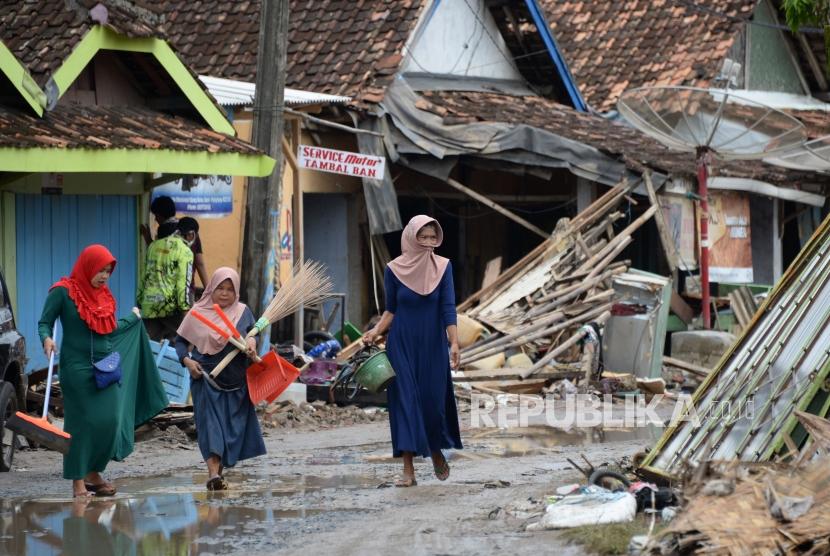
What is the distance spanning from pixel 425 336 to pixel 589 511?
7.94ft

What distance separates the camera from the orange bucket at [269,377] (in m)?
9.81

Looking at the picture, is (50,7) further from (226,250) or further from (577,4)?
(577,4)

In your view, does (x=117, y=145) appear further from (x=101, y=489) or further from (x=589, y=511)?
(x=589, y=511)

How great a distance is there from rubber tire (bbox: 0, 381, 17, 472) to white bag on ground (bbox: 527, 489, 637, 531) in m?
4.03

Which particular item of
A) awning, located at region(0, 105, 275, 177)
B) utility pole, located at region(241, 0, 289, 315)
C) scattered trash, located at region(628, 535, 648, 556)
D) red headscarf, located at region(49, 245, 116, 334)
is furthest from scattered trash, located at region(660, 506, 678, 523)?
utility pole, located at region(241, 0, 289, 315)

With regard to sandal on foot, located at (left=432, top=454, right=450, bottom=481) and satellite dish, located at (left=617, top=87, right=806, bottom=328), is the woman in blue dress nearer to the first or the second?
sandal on foot, located at (left=432, top=454, right=450, bottom=481)

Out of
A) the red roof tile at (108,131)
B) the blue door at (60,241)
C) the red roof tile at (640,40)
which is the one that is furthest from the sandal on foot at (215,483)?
the red roof tile at (640,40)

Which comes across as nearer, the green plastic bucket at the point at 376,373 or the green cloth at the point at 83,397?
the green cloth at the point at 83,397

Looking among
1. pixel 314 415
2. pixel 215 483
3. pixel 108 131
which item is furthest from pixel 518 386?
pixel 215 483

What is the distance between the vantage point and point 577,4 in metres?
26.4

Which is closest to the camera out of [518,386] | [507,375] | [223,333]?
[223,333]

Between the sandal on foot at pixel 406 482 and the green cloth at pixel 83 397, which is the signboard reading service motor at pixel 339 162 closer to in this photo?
the green cloth at pixel 83 397

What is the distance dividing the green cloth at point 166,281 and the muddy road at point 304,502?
1.79 metres

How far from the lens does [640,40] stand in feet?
82.4
